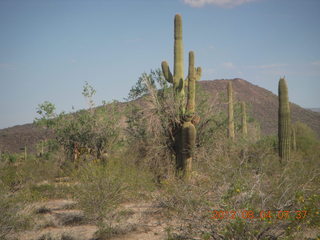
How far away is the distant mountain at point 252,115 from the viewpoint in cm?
4724

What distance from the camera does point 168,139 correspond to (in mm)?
13789

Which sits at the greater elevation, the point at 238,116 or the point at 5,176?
the point at 238,116

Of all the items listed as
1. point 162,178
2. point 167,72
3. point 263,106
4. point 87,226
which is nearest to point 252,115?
point 263,106

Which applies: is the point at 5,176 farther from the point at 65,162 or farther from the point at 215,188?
the point at 215,188

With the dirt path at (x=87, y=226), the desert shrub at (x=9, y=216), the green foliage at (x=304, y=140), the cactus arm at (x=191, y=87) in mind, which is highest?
the cactus arm at (x=191, y=87)

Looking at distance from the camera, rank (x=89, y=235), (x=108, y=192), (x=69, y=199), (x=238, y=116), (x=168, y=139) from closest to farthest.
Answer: (x=89, y=235) → (x=108, y=192) → (x=69, y=199) → (x=168, y=139) → (x=238, y=116)

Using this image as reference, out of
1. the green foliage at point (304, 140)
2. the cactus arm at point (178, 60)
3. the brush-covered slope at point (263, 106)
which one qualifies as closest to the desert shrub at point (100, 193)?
the cactus arm at point (178, 60)

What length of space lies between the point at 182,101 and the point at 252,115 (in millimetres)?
42866

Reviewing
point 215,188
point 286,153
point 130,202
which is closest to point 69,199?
point 130,202

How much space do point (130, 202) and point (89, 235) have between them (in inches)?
99.9

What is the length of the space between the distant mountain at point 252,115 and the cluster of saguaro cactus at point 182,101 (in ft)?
68.8

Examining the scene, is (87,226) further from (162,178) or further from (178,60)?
(178,60)

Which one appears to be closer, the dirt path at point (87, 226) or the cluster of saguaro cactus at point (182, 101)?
the dirt path at point (87, 226)

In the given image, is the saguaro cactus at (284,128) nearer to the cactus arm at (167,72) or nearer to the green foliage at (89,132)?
the cactus arm at (167,72)
